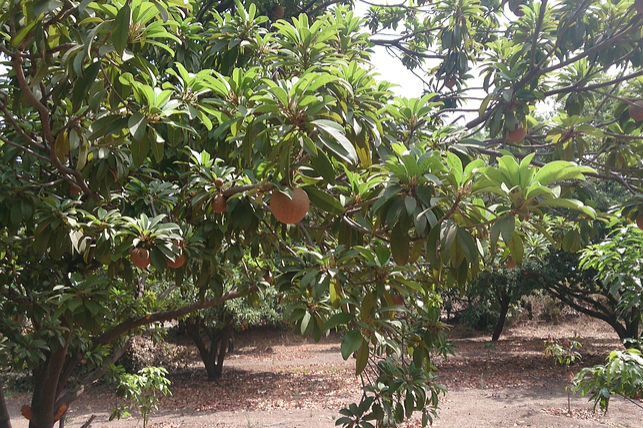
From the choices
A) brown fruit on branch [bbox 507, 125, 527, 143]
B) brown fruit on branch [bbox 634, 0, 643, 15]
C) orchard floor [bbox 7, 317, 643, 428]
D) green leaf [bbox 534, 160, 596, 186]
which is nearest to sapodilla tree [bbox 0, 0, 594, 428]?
green leaf [bbox 534, 160, 596, 186]

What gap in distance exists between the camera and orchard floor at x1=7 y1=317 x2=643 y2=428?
28.6ft

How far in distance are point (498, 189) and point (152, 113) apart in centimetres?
108

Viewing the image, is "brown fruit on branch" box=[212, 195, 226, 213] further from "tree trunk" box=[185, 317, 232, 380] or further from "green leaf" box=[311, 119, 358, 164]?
"tree trunk" box=[185, 317, 232, 380]

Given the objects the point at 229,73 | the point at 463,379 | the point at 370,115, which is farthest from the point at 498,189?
the point at 463,379

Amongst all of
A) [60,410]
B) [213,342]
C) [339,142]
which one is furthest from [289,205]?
[213,342]

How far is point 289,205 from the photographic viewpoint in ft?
4.88

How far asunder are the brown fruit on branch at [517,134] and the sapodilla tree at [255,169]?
42cm

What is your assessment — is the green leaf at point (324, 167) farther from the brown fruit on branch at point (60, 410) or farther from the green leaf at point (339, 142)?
the brown fruit on branch at point (60, 410)

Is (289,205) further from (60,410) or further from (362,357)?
(60,410)

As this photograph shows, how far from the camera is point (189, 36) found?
2721mm

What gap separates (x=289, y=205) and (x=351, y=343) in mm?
474

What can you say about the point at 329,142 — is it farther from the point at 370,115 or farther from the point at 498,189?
the point at 370,115

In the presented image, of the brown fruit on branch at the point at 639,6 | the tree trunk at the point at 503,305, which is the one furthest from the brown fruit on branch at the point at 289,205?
the tree trunk at the point at 503,305

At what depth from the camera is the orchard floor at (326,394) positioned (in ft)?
28.6
